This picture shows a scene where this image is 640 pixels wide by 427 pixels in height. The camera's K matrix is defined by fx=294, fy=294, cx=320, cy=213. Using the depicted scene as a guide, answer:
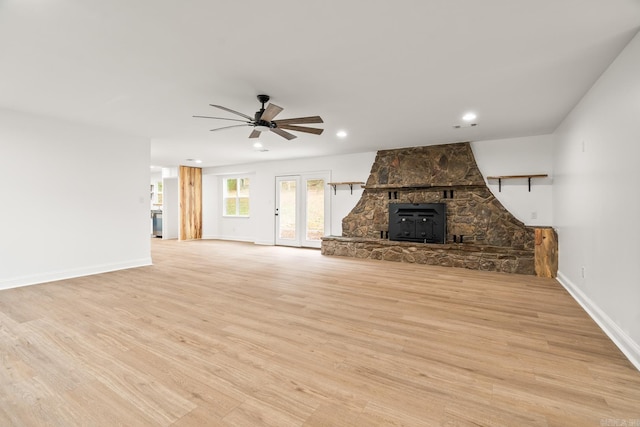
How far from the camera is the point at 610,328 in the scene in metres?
2.53

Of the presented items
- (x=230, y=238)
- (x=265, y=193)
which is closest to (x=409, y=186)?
(x=265, y=193)

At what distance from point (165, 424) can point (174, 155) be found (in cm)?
715

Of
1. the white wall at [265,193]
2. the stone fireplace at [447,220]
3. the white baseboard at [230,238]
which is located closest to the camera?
the stone fireplace at [447,220]

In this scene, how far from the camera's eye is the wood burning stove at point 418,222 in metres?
6.07

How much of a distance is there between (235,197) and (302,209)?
2.86m

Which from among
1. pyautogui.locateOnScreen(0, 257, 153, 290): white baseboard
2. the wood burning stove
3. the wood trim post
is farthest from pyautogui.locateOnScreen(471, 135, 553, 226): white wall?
the wood trim post

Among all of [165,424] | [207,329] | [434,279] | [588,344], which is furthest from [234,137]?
[588,344]

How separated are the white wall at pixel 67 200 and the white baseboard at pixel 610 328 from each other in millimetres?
6526

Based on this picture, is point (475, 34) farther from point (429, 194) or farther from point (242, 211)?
point (242, 211)

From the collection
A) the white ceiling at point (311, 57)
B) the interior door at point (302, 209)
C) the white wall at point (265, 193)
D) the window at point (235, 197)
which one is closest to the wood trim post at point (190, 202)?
the white wall at point (265, 193)

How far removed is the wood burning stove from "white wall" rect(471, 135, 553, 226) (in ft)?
3.77

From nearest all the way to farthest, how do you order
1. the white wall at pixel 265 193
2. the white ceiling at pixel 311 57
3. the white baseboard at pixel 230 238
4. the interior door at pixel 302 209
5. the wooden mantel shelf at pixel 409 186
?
1. the white ceiling at pixel 311 57
2. the wooden mantel shelf at pixel 409 186
3. the white wall at pixel 265 193
4. the interior door at pixel 302 209
5. the white baseboard at pixel 230 238

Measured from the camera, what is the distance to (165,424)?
57.6 inches

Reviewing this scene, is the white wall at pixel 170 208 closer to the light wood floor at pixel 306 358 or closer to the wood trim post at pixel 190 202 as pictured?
the wood trim post at pixel 190 202
